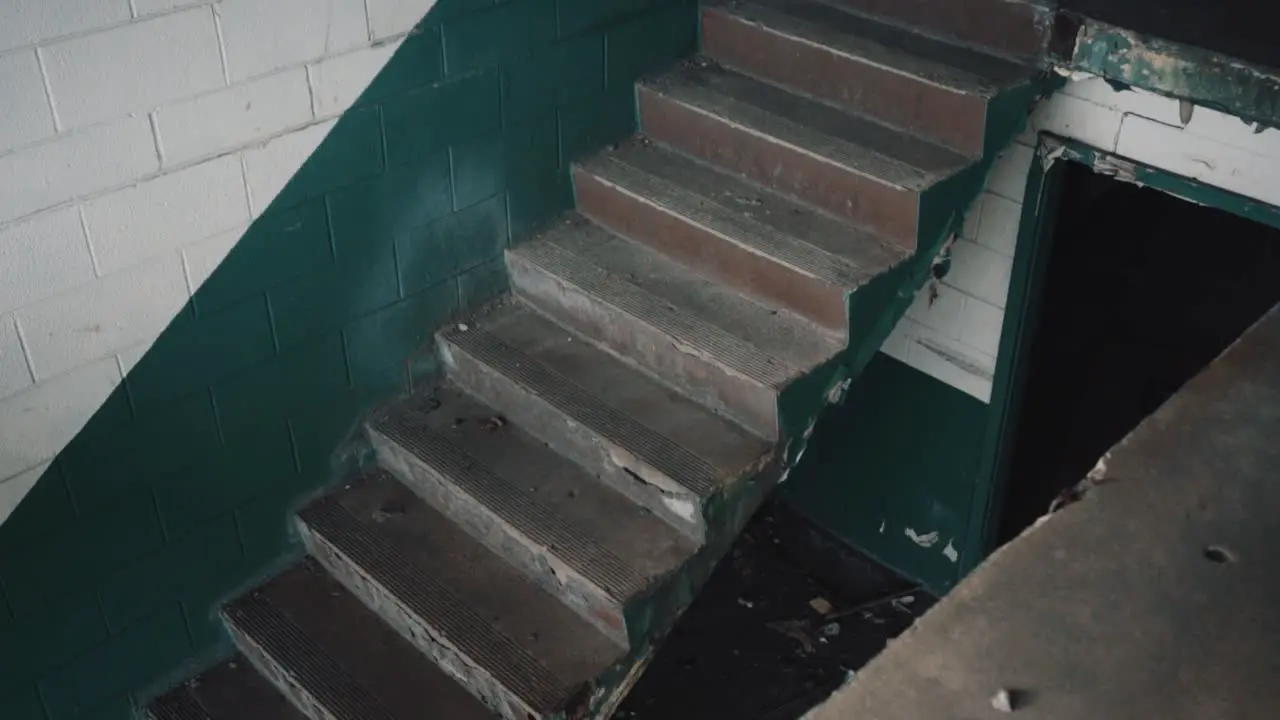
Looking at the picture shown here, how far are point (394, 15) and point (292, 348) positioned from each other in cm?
90

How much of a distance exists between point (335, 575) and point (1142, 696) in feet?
8.01

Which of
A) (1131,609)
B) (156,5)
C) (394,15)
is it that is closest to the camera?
(1131,609)

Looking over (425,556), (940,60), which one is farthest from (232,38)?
(940,60)

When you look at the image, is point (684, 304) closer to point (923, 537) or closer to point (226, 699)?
point (923, 537)

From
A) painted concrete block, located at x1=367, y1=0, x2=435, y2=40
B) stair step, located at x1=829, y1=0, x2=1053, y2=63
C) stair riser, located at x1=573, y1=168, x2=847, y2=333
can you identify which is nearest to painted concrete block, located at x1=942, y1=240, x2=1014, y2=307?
stair step, located at x1=829, y1=0, x2=1053, y2=63

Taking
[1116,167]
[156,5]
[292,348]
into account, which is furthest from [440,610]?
[1116,167]

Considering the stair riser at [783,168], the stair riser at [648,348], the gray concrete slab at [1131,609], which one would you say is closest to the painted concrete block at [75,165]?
the stair riser at [648,348]

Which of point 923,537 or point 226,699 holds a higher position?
point 226,699

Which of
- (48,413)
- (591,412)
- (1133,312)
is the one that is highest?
(48,413)

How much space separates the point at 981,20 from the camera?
3332 millimetres

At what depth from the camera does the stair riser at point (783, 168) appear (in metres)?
3.16

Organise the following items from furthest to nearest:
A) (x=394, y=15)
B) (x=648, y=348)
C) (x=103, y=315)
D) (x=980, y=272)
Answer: (x=980, y=272) < (x=648, y=348) < (x=394, y=15) < (x=103, y=315)

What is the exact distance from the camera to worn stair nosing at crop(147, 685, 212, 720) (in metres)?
3.17

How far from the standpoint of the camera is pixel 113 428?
2.82 m
